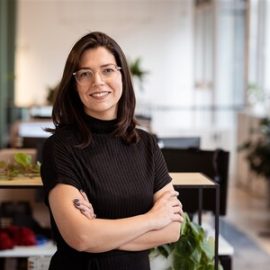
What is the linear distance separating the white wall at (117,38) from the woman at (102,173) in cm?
941

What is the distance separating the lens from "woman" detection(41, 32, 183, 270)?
1.68 m

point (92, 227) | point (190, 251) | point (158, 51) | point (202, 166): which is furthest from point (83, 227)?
point (158, 51)

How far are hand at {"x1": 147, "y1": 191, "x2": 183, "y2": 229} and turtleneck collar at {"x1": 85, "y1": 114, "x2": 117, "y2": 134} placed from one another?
0.24 meters

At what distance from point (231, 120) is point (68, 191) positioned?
8.61 m

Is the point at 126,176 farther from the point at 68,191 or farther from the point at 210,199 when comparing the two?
the point at 210,199

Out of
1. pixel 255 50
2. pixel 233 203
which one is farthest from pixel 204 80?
pixel 233 203

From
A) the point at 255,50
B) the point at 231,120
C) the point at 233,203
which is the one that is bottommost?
the point at 233,203

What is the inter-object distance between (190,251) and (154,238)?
47 cm

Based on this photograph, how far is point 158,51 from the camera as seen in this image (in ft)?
37.9

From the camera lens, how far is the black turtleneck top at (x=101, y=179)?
1719mm

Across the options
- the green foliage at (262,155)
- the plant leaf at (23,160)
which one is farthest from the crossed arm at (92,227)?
the green foliage at (262,155)

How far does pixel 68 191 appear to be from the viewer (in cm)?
168

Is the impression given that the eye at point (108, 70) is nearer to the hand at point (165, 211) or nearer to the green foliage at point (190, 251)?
the hand at point (165, 211)

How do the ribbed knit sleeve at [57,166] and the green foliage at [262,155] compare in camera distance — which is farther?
the green foliage at [262,155]
